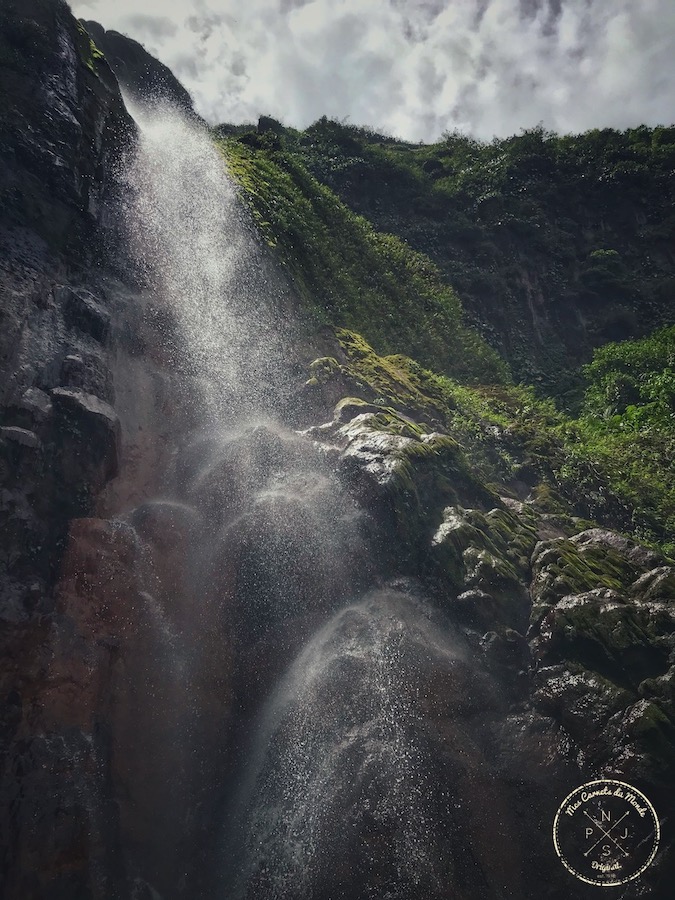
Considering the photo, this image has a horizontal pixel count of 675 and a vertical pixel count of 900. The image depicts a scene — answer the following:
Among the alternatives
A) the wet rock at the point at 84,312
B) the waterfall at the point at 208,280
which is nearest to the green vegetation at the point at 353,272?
the waterfall at the point at 208,280

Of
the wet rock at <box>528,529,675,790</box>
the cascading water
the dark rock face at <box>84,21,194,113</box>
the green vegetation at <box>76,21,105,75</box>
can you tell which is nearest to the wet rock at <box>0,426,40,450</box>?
the cascading water

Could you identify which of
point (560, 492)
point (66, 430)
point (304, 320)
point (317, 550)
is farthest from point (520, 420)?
point (66, 430)

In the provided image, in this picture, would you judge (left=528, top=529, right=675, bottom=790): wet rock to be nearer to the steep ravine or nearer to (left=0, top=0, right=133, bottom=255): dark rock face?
the steep ravine

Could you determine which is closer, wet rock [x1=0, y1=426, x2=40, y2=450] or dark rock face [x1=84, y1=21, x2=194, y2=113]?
wet rock [x1=0, y1=426, x2=40, y2=450]

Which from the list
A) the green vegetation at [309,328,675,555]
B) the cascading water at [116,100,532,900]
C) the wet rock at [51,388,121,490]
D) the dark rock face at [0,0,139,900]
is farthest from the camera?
the green vegetation at [309,328,675,555]

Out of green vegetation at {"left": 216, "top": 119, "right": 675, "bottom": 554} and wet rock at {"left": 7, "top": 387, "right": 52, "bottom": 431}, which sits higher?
green vegetation at {"left": 216, "top": 119, "right": 675, "bottom": 554}

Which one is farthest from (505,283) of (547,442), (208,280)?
(208,280)

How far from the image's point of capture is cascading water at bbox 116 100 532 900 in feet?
28.3

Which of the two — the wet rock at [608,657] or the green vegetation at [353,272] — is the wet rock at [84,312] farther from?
the wet rock at [608,657]

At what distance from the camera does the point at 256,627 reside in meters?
11.2

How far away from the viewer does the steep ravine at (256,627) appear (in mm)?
8469

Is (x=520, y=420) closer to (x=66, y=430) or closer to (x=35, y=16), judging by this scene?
(x=66, y=430)

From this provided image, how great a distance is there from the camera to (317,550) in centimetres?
1195

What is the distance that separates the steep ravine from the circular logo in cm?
16
